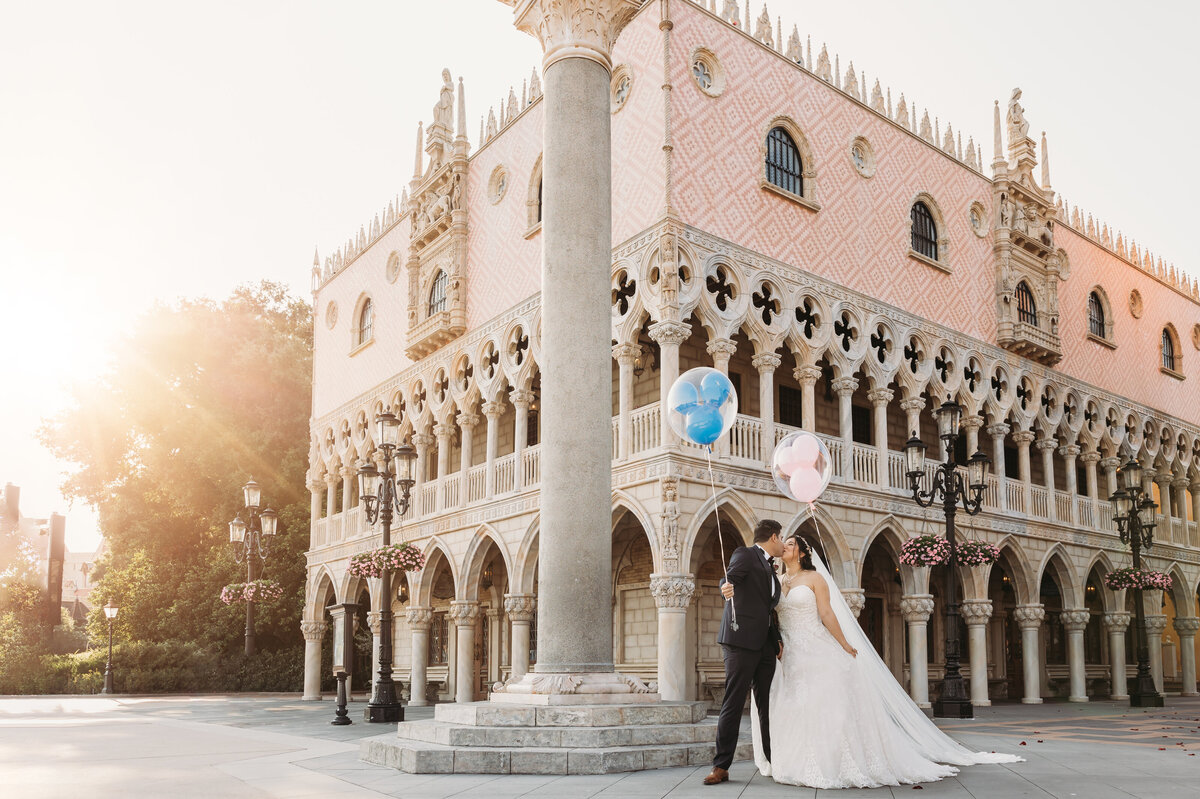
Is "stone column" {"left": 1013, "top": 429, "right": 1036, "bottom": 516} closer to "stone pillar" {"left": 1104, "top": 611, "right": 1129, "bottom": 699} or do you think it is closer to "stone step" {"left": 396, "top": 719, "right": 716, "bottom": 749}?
"stone pillar" {"left": 1104, "top": 611, "right": 1129, "bottom": 699}

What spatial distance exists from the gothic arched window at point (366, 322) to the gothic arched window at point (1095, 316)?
704 inches

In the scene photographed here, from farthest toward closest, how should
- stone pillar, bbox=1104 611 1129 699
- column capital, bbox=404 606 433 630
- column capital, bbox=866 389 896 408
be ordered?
stone pillar, bbox=1104 611 1129 699 < column capital, bbox=404 606 433 630 < column capital, bbox=866 389 896 408

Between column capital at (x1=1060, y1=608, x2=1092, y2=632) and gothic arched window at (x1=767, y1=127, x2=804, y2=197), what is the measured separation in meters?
11.5

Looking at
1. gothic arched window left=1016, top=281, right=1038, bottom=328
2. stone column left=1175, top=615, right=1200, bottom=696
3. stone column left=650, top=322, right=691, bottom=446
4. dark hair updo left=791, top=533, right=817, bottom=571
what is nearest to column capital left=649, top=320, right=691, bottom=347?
stone column left=650, top=322, right=691, bottom=446

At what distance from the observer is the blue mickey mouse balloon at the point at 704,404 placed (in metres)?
8.77

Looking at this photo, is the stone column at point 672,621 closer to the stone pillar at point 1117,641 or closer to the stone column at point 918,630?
the stone column at point 918,630

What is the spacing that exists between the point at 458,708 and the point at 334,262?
23081mm

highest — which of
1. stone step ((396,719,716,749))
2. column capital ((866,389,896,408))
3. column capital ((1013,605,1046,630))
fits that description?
column capital ((866,389,896,408))

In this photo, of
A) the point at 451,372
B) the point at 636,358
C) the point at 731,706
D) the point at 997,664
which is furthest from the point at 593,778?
the point at 997,664

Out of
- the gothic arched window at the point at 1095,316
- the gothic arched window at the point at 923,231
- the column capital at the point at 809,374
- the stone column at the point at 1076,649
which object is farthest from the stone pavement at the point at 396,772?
the gothic arched window at the point at 1095,316

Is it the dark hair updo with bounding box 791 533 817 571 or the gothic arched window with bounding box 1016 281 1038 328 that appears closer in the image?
the dark hair updo with bounding box 791 533 817 571

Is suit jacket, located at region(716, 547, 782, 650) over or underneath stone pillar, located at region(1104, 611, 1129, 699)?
over

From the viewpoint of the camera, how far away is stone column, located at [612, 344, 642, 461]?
1666 centimetres

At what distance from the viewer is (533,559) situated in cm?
1895
